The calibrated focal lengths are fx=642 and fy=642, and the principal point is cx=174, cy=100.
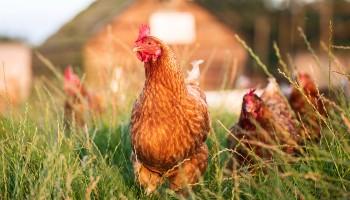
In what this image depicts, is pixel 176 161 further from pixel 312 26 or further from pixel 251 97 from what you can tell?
pixel 312 26

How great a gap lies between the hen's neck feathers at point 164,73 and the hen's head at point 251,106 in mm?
858

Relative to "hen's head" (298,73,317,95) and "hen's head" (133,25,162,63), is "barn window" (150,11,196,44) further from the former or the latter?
"hen's head" (133,25,162,63)

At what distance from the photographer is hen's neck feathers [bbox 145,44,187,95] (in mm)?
4016

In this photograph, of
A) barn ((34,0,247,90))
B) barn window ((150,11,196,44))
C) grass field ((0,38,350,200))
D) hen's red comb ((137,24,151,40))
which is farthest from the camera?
barn window ((150,11,196,44))

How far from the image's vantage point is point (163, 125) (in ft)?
13.0

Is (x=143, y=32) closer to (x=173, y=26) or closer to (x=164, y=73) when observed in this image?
(x=164, y=73)

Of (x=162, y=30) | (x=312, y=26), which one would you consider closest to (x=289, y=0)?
(x=312, y=26)

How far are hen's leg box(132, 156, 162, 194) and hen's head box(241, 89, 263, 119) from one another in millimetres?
990

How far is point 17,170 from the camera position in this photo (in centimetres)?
329

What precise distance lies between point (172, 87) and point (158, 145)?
1.26 feet

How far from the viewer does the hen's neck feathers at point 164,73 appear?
13.2 feet

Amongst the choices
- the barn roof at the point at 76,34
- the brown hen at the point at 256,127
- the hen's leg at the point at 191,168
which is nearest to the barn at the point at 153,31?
the barn roof at the point at 76,34

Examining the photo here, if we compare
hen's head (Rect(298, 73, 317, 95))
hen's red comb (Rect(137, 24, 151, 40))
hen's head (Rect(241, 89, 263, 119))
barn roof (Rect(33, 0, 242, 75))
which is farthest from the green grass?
barn roof (Rect(33, 0, 242, 75))

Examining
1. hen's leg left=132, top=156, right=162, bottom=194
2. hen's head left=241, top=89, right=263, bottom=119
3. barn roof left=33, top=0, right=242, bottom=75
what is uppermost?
hen's head left=241, top=89, right=263, bottom=119
